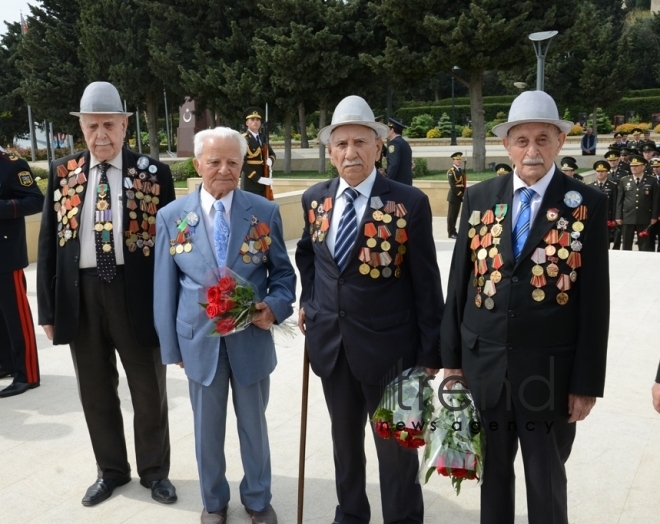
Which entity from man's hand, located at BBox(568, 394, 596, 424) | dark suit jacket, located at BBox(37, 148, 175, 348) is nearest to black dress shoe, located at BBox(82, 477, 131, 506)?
dark suit jacket, located at BBox(37, 148, 175, 348)

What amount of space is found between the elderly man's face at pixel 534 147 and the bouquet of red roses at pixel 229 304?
50.1 inches

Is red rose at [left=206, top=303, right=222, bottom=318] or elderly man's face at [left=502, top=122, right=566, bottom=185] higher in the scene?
elderly man's face at [left=502, top=122, right=566, bottom=185]

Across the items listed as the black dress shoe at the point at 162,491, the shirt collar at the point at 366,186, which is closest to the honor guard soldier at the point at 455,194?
the black dress shoe at the point at 162,491

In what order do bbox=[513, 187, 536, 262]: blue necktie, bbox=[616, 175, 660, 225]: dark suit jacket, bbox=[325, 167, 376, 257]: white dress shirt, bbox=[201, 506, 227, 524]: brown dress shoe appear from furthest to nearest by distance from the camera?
bbox=[616, 175, 660, 225]: dark suit jacket, bbox=[201, 506, 227, 524]: brown dress shoe, bbox=[325, 167, 376, 257]: white dress shirt, bbox=[513, 187, 536, 262]: blue necktie

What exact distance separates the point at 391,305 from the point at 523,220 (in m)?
0.69

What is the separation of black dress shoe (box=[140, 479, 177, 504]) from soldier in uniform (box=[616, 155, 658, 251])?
32.6 ft

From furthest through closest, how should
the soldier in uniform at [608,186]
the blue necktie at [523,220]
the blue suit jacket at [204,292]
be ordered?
the soldier in uniform at [608,186] → the blue suit jacket at [204,292] → the blue necktie at [523,220]

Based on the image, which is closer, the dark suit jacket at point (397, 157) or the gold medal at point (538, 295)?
the gold medal at point (538, 295)

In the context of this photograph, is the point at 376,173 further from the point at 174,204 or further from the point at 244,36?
the point at 244,36

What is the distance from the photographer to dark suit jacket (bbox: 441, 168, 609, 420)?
2.72m

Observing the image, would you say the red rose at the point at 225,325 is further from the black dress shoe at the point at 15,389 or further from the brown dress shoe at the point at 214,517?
the black dress shoe at the point at 15,389

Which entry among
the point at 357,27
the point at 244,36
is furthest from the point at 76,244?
the point at 244,36

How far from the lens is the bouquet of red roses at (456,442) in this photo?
273cm

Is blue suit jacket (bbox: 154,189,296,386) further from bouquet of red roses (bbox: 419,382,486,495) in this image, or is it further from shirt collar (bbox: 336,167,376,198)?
bouquet of red roses (bbox: 419,382,486,495)
